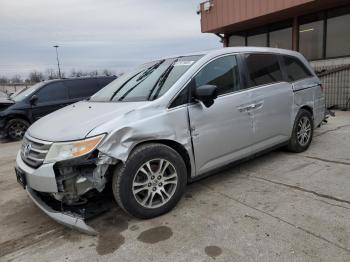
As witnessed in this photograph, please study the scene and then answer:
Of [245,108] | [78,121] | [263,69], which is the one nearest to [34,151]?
[78,121]

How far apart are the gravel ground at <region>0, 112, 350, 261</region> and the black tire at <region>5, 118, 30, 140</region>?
15.3 ft

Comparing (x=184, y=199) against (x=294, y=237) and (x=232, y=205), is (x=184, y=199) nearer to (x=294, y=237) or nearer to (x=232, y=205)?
(x=232, y=205)

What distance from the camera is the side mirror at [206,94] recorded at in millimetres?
3273

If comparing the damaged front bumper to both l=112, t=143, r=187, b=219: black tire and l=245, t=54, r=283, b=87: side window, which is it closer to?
l=112, t=143, r=187, b=219: black tire

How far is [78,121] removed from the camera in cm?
309

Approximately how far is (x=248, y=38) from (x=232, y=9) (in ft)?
6.19

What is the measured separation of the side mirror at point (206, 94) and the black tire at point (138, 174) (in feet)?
2.15

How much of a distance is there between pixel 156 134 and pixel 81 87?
252 inches

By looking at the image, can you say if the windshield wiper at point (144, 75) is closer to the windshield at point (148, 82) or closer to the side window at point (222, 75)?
the windshield at point (148, 82)

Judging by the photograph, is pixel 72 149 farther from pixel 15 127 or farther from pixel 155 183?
pixel 15 127

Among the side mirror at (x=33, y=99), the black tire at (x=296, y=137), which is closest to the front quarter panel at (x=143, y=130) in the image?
the black tire at (x=296, y=137)

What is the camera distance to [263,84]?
4.22m

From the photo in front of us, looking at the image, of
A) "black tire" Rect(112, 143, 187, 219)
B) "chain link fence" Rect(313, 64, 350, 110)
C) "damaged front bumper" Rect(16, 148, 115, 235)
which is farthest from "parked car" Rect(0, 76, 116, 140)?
"chain link fence" Rect(313, 64, 350, 110)

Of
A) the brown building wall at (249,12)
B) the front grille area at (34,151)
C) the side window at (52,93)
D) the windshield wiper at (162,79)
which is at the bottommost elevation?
the front grille area at (34,151)
